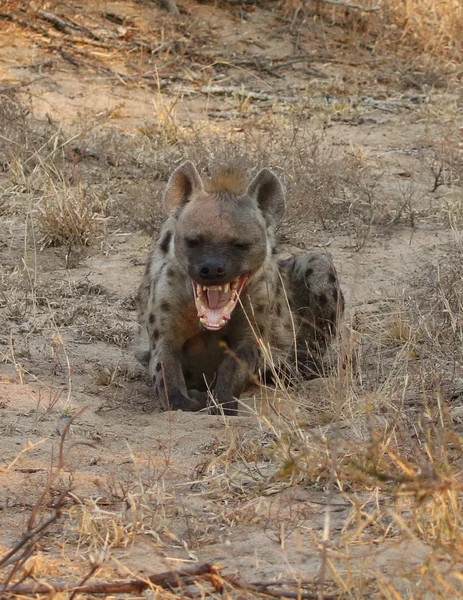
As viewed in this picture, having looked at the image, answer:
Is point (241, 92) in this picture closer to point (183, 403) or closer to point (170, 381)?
point (170, 381)

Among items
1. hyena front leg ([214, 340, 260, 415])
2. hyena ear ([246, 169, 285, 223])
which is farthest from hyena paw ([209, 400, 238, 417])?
hyena ear ([246, 169, 285, 223])

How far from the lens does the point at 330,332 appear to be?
5.37m

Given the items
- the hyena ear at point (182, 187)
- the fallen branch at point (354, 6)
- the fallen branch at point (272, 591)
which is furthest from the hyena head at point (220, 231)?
the fallen branch at point (354, 6)

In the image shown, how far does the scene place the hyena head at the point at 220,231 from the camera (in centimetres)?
466

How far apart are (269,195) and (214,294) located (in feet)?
2.04

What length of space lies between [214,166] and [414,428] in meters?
3.46

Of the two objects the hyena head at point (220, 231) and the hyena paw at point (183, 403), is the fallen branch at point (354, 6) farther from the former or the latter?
the hyena paw at point (183, 403)

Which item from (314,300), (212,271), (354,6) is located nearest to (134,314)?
(314,300)

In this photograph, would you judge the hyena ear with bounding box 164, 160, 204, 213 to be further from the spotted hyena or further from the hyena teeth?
the hyena teeth

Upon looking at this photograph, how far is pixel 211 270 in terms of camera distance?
4547 mm

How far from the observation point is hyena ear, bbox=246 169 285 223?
5.07 m

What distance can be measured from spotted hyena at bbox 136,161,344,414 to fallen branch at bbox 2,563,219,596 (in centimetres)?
190

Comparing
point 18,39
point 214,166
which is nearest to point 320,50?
point 18,39

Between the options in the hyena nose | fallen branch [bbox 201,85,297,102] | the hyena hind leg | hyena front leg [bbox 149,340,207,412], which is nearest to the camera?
the hyena nose
